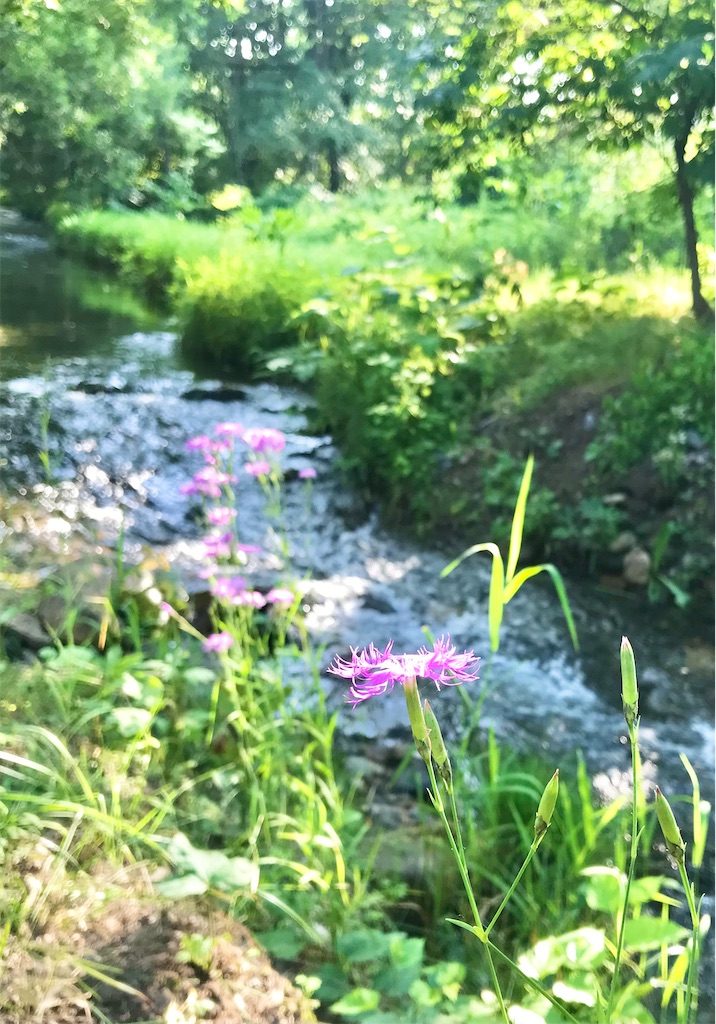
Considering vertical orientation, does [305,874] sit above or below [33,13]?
below

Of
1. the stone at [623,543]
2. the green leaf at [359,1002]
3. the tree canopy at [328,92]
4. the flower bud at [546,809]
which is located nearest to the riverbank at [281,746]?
the green leaf at [359,1002]

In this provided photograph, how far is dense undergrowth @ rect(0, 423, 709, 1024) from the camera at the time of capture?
0.59 m

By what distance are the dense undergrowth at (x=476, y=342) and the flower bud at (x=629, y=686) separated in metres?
1.24

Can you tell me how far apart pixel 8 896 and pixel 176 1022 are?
19cm

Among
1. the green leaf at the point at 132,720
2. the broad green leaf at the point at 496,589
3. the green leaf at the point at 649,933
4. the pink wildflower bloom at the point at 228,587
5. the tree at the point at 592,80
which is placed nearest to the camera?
the broad green leaf at the point at 496,589

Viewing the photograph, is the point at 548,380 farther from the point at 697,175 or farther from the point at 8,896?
the point at 8,896

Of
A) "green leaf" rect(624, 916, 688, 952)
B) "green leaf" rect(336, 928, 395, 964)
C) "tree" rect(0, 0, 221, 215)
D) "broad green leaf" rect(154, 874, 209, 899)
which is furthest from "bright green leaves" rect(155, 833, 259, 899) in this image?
"tree" rect(0, 0, 221, 215)

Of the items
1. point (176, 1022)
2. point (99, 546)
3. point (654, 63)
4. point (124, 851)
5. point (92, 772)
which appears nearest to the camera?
point (176, 1022)

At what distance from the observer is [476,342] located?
6.73ft

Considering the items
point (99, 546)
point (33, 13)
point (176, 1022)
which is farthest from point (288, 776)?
point (33, 13)

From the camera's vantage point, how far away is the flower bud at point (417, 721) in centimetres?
25

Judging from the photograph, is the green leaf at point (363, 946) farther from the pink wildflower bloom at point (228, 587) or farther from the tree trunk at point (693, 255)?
the tree trunk at point (693, 255)

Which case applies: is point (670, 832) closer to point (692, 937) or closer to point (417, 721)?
point (417, 721)

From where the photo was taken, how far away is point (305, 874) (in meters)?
0.73
